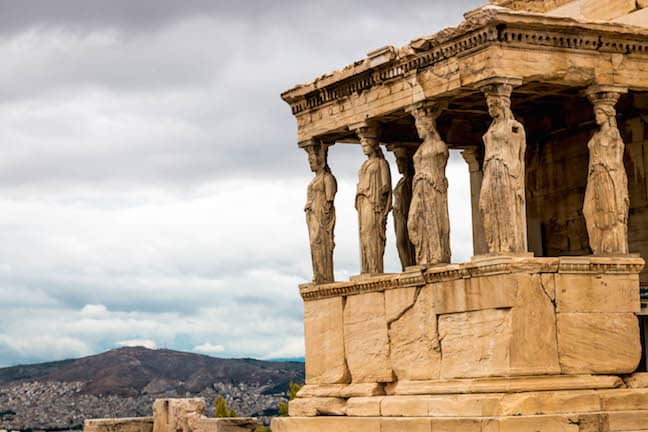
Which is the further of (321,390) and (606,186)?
(321,390)

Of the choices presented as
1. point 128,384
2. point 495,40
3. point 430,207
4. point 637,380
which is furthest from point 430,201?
point 128,384

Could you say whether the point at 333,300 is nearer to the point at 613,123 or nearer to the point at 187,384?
the point at 613,123

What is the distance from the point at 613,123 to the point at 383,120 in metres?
3.13

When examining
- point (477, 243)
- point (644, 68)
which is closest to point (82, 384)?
point (477, 243)

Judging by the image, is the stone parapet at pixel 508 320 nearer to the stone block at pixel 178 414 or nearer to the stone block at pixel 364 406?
the stone block at pixel 364 406

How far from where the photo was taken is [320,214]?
68.5 ft

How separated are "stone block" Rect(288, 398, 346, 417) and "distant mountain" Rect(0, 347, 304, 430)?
3119 centimetres

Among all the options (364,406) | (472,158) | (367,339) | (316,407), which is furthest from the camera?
(472,158)

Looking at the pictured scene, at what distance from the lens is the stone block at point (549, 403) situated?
16766mm

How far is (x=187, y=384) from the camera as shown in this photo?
2338 inches

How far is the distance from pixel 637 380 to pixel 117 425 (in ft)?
30.7

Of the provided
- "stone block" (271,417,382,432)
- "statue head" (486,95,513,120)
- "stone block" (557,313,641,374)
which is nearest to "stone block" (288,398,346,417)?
"stone block" (271,417,382,432)

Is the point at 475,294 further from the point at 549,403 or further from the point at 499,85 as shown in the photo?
the point at 499,85

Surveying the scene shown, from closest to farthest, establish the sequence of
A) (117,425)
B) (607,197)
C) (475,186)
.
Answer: (607,197)
(475,186)
(117,425)
